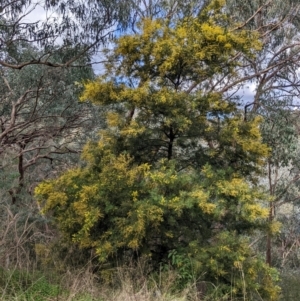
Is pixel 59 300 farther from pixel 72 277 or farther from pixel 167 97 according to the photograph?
pixel 167 97

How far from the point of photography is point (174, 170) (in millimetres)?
5551

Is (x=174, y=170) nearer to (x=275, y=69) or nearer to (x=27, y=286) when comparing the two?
(x=27, y=286)

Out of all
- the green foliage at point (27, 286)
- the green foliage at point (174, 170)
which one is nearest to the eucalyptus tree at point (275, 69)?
the green foliage at point (174, 170)

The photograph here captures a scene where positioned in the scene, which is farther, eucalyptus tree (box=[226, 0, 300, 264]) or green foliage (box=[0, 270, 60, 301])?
eucalyptus tree (box=[226, 0, 300, 264])

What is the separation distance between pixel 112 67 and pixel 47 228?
3443 mm

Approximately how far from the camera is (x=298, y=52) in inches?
377

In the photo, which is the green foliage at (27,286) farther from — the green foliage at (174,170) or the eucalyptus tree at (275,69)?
the eucalyptus tree at (275,69)

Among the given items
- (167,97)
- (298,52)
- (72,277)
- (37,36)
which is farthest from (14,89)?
(298,52)

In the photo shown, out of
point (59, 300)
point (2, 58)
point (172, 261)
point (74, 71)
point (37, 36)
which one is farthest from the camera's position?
point (74, 71)

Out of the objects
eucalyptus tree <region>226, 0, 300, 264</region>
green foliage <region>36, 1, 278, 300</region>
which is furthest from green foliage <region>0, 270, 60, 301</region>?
eucalyptus tree <region>226, 0, 300, 264</region>

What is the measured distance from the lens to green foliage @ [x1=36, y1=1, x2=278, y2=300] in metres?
5.29

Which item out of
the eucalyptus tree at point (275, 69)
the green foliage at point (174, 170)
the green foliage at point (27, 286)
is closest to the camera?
the green foliage at point (27, 286)

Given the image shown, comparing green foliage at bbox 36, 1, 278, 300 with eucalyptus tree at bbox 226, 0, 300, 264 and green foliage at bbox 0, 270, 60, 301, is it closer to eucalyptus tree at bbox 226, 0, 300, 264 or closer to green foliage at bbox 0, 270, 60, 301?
green foliage at bbox 0, 270, 60, 301

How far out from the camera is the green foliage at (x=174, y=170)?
17.3 ft
